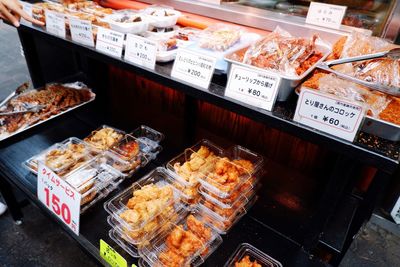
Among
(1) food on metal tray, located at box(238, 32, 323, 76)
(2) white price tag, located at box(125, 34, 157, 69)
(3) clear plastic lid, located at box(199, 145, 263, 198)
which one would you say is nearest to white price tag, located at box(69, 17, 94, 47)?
(2) white price tag, located at box(125, 34, 157, 69)

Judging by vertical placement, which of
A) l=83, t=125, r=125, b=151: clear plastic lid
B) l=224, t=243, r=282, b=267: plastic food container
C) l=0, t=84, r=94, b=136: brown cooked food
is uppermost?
l=0, t=84, r=94, b=136: brown cooked food

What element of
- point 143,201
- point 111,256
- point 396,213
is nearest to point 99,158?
point 143,201

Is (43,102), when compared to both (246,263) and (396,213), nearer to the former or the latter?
(246,263)

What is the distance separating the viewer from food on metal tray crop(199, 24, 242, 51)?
136cm

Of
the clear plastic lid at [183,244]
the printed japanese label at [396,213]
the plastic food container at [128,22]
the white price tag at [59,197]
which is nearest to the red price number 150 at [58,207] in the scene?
the white price tag at [59,197]

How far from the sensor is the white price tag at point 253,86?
3.42 feet

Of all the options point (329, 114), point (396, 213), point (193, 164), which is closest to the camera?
point (329, 114)

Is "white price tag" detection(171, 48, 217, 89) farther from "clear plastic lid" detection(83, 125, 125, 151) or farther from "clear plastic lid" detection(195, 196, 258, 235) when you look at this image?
"clear plastic lid" detection(83, 125, 125, 151)

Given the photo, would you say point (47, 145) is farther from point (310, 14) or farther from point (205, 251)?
point (310, 14)

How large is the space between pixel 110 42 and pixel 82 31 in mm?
209

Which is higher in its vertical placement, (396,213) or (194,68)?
(194,68)

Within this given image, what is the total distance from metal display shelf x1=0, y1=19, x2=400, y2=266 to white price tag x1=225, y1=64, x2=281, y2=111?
0.03 metres

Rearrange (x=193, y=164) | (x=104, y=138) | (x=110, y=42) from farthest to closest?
(x=104, y=138)
(x=193, y=164)
(x=110, y=42)

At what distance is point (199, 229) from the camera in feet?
4.83
